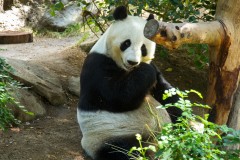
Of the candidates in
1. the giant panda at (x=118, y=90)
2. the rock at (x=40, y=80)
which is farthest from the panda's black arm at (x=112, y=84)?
the rock at (x=40, y=80)

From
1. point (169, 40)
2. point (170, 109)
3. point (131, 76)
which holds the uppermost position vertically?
point (169, 40)

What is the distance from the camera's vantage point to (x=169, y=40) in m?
3.36

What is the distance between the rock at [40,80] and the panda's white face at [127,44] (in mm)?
1453

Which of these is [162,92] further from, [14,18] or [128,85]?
[14,18]

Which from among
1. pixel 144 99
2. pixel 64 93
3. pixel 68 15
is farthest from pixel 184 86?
pixel 68 15

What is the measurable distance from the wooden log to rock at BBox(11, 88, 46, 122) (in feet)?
12.2

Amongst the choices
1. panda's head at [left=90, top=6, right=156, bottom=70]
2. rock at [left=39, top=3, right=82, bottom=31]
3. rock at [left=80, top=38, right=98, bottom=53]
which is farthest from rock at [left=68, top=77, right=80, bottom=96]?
rock at [left=39, top=3, right=82, bottom=31]

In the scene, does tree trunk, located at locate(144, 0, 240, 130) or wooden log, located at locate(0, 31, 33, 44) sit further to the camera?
wooden log, located at locate(0, 31, 33, 44)

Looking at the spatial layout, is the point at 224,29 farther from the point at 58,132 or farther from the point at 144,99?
the point at 58,132

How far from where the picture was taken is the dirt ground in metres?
4.31

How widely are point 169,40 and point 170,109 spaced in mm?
1434

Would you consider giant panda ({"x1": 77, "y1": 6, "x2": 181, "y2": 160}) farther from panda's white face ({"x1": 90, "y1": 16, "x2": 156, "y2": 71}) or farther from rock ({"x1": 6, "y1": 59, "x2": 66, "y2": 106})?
rock ({"x1": 6, "y1": 59, "x2": 66, "y2": 106})

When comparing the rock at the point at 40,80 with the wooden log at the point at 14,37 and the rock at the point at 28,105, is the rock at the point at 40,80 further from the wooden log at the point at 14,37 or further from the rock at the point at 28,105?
the wooden log at the point at 14,37

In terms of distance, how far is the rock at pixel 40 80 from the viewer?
5407 mm
